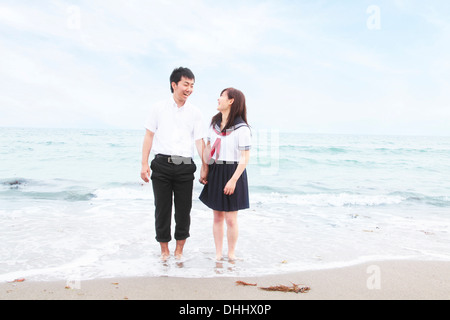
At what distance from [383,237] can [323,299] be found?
282cm

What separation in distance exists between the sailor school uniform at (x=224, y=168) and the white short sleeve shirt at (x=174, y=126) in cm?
21

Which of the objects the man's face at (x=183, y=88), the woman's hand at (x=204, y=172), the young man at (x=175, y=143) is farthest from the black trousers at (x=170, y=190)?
the man's face at (x=183, y=88)

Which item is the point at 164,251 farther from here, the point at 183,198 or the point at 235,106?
the point at 235,106

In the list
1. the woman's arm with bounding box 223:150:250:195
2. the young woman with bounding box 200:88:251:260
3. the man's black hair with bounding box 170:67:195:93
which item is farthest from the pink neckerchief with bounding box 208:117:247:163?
the man's black hair with bounding box 170:67:195:93

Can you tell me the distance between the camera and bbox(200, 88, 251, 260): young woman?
11.8 feet

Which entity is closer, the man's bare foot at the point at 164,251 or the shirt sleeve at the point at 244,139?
the shirt sleeve at the point at 244,139

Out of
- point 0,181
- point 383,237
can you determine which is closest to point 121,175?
point 0,181

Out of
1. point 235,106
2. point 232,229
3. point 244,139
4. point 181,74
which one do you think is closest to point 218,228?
point 232,229

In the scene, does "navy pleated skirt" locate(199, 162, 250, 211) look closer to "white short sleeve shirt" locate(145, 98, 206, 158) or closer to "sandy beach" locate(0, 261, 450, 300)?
"white short sleeve shirt" locate(145, 98, 206, 158)

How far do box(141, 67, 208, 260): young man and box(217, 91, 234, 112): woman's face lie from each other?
0.85ft

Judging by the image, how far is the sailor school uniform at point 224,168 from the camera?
3.64 meters

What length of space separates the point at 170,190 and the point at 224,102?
42.8 inches

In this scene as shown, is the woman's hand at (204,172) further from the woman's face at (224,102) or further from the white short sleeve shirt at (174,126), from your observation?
the woman's face at (224,102)
